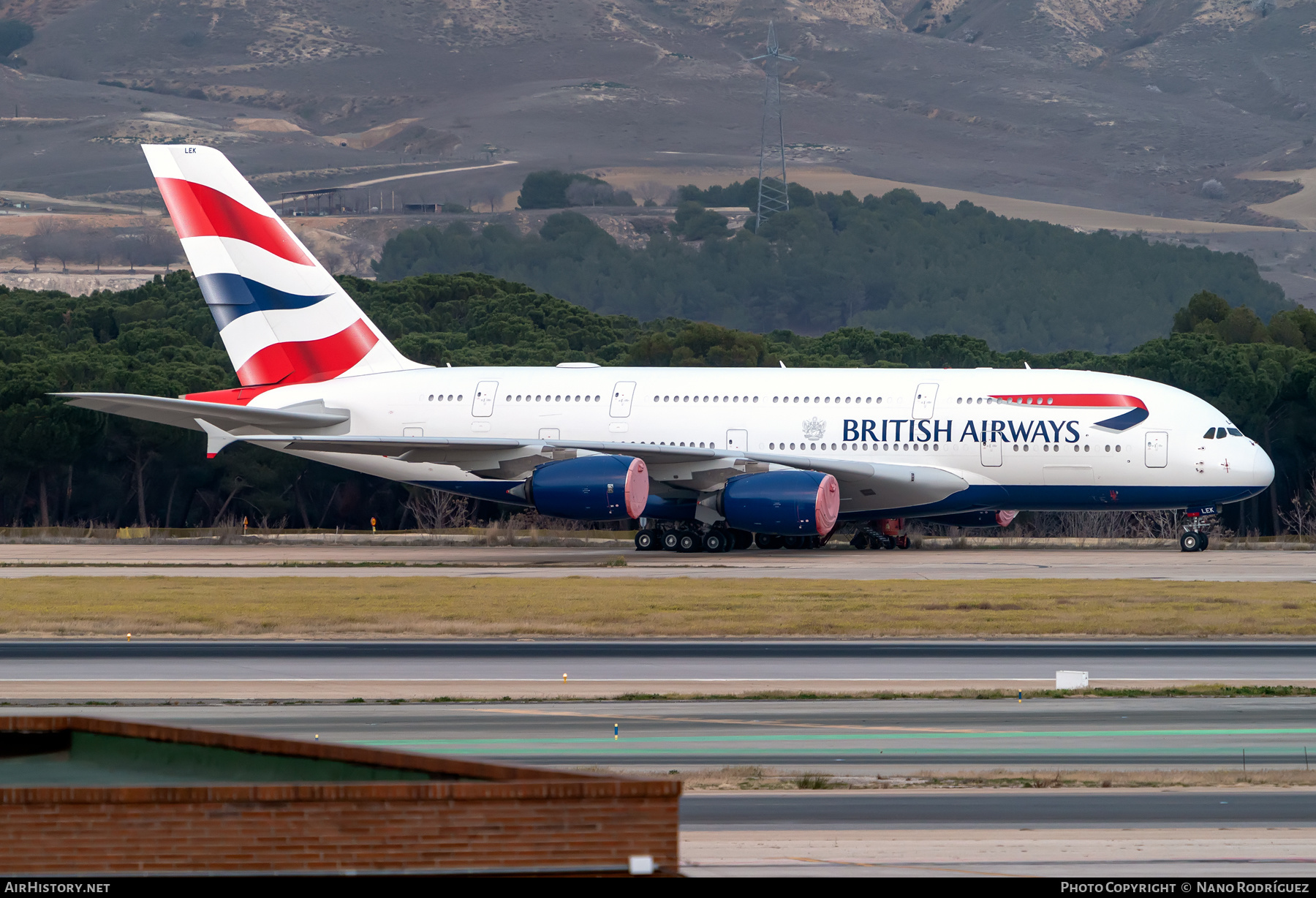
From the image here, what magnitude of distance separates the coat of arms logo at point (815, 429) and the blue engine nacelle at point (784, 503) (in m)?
1.85

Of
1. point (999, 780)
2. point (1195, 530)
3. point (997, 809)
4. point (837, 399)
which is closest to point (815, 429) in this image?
point (837, 399)

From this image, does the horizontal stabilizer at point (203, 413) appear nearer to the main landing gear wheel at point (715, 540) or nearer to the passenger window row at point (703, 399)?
the passenger window row at point (703, 399)

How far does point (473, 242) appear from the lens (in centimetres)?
18000

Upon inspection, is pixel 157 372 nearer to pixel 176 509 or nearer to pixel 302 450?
pixel 176 509

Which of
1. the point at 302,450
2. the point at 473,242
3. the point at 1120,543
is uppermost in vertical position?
the point at 473,242

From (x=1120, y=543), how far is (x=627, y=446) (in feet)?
48.8

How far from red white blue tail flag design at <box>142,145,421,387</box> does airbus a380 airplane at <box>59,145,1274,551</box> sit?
5cm

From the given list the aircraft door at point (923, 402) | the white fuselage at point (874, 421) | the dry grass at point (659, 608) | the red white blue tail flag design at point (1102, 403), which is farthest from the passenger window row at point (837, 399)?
the dry grass at point (659, 608)

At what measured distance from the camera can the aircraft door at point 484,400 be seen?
4441cm

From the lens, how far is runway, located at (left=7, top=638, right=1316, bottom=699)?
20.7m

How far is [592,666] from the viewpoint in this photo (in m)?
22.8

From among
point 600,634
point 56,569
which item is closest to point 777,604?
point 600,634

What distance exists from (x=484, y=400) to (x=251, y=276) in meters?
7.43

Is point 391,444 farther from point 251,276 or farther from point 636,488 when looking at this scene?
point 251,276
